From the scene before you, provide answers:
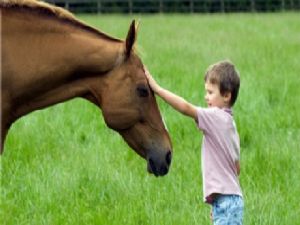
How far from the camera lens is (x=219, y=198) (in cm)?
448

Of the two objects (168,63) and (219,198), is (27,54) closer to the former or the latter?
(219,198)

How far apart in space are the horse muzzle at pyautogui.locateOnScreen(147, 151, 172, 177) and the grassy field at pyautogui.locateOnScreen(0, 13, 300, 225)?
1.78 feet

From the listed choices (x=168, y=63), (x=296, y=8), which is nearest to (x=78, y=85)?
(x=168, y=63)

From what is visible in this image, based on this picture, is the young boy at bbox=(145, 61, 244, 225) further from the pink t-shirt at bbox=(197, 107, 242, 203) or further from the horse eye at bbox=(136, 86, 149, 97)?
the horse eye at bbox=(136, 86, 149, 97)

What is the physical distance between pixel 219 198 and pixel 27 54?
1.26 metres

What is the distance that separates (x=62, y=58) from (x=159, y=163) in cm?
76

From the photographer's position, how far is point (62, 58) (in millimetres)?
4727

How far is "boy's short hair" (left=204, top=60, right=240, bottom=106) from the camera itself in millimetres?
4441

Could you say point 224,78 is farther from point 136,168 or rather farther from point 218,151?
point 136,168

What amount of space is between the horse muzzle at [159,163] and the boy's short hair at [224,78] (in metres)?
0.54

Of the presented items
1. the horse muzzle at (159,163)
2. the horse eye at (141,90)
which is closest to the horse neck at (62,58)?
the horse eye at (141,90)

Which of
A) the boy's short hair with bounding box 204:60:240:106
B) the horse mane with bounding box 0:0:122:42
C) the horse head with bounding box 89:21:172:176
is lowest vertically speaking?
the horse head with bounding box 89:21:172:176

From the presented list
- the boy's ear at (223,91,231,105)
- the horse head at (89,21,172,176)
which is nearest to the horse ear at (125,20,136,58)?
the horse head at (89,21,172,176)

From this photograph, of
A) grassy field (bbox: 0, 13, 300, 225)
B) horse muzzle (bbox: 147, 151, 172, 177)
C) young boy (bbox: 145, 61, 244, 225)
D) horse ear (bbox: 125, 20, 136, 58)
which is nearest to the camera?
young boy (bbox: 145, 61, 244, 225)
